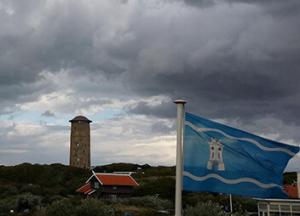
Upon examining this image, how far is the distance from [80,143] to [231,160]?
386 ft

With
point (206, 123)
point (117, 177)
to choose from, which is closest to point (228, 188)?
point (206, 123)

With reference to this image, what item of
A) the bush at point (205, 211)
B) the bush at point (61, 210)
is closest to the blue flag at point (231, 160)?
the bush at point (205, 211)

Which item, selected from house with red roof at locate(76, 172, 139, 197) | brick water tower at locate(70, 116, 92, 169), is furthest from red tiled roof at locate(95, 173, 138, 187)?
brick water tower at locate(70, 116, 92, 169)

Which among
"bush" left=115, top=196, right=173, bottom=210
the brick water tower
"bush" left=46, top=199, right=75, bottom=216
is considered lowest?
"bush" left=46, top=199, right=75, bottom=216

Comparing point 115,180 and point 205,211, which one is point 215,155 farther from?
point 115,180

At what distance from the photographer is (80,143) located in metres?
127

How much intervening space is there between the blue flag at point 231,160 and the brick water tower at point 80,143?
11605cm

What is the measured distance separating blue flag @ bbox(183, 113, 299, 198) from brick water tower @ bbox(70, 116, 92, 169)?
11605 cm

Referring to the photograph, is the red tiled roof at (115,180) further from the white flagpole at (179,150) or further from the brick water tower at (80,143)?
the white flagpole at (179,150)

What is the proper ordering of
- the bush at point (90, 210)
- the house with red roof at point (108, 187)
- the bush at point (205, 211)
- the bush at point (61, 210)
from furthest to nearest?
the house with red roof at point (108, 187) → the bush at point (61, 210) → the bush at point (90, 210) → the bush at point (205, 211)

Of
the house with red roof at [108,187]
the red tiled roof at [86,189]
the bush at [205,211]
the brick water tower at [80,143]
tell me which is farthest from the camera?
the brick water tower at [80,143]

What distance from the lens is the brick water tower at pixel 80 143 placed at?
125 metres

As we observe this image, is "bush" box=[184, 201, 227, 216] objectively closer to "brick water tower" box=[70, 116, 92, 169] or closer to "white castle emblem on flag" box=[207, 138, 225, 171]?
"white castle emblem on flag" box=[207, 138, 225, 171]

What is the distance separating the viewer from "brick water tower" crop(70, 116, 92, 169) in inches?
4934
